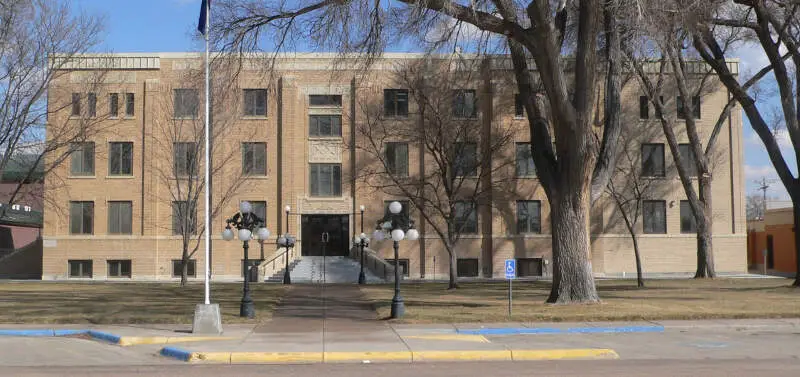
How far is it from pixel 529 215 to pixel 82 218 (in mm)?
27813

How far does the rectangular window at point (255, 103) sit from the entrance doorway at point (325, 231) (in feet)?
24.2

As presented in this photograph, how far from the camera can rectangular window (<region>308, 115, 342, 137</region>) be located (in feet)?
159

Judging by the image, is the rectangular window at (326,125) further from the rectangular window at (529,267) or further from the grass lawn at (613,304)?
the grass lawn at (613,304)

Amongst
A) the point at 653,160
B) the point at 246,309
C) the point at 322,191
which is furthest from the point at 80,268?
the point at 653,160

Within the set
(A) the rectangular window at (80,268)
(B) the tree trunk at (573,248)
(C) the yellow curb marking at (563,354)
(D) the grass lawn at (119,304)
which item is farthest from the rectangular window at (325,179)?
(C) the yellow curb marking at (563,354)

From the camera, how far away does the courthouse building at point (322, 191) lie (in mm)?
47312

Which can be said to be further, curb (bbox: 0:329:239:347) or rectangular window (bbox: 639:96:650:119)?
rectangular window (bbox: 639:96:650:119)

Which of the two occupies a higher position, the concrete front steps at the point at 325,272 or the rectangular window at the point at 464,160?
the rectangular window at the point at 464,160

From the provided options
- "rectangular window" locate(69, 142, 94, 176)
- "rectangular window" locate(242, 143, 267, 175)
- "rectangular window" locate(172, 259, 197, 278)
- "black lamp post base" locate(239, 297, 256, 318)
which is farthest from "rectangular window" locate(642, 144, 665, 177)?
"rectangular window" locate(69, 142, 94, 176)

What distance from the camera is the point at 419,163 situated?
158ft

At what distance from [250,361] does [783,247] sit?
173 ft

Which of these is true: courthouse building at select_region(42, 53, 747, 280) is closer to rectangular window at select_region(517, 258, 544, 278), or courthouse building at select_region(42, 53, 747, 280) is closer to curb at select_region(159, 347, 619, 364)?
rectangular window at select_region(517, 258, 544, 278)

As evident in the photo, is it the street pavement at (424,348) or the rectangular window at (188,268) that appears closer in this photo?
the street pavement at (424,348)

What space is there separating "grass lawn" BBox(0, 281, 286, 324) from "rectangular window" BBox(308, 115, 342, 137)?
16794 mm
